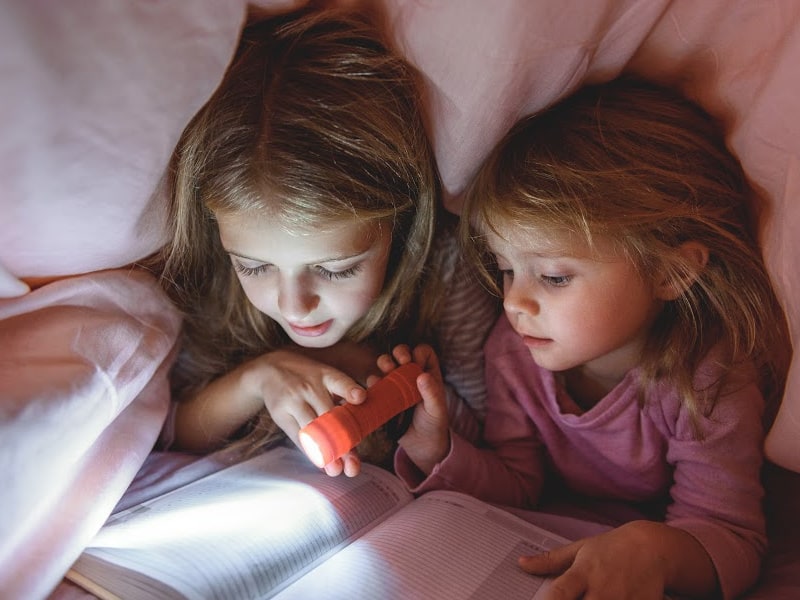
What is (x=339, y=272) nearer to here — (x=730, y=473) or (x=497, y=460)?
(x=497, y=460)

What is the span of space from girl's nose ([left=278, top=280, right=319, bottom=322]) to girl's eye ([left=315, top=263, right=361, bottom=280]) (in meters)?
0.02

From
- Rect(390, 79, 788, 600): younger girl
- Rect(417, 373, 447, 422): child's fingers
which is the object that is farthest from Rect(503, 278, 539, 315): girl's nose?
Rect(417, 373, 447, 422): child's fingers

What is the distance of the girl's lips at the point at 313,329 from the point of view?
761 millimetres

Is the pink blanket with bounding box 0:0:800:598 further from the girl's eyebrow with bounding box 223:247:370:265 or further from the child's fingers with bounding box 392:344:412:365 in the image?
the child's fingers with bounding box 392:344:412:365

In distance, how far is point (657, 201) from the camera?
649 mm

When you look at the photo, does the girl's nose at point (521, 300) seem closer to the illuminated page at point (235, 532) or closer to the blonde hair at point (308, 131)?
the blonde hair at point (308, 131)

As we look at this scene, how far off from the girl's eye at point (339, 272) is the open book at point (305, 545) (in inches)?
9.6

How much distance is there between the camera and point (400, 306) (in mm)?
855

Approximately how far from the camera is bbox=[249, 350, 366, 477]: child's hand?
730mm

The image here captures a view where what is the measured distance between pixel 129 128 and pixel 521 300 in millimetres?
400

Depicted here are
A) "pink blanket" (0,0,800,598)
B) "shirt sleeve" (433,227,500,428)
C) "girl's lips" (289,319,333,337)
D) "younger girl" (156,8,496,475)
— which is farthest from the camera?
"shirt sleeve" (433,227,500,428)

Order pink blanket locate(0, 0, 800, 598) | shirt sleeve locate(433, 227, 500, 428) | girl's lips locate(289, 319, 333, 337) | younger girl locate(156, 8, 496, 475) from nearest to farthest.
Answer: pink blanket locate(0, 0, 800, 598) < younger girl locate(156, 8, 496, 475) < girl's lips locate(289, 319, 333, 337) < shirt sleeve locate(433, 227, 500, 428)

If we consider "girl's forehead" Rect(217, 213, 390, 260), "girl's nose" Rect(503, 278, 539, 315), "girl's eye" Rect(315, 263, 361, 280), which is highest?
"girl's nose" Rect(503, 278, 539, 315)

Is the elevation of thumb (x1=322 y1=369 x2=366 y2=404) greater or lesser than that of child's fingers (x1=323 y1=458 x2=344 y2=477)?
greater
